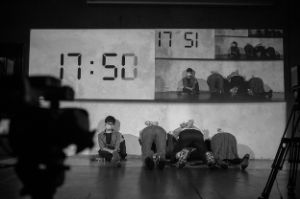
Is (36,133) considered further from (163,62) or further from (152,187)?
(163,62)

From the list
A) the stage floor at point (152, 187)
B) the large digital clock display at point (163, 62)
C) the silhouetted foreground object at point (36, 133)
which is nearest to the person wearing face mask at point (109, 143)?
the large digital clock display at point (163, 62)

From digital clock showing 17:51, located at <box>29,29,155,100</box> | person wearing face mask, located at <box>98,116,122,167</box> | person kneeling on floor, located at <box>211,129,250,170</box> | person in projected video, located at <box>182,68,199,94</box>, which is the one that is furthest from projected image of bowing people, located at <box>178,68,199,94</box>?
person wearing face mask, located at <box>98,116,122,167</box>

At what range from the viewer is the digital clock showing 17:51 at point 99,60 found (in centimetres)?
642

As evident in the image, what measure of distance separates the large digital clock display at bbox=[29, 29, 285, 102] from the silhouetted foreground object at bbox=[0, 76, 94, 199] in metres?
5.32

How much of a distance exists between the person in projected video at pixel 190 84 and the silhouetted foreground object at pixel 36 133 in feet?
17.5

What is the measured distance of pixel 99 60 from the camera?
6.46m

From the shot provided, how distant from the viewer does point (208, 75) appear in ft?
20.9

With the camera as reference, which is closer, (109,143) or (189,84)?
(109,143)

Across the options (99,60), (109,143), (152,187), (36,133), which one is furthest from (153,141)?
(36,133)

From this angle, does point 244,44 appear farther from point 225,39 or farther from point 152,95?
point 152,95

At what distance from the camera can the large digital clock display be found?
20.8 feet

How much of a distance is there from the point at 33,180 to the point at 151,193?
1.84m

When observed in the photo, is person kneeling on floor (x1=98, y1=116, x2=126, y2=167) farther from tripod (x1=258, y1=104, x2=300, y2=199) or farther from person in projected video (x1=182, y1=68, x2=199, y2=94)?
tripod (x1=258, y1=104, x2=300, y2=199)

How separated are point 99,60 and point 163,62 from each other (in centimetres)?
127
